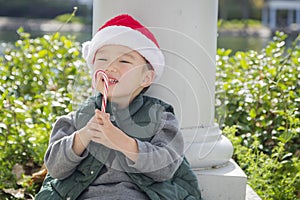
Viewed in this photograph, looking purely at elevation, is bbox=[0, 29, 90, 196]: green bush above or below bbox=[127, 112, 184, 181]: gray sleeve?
below

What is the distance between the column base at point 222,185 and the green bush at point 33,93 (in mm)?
627

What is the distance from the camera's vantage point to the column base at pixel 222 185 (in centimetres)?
249

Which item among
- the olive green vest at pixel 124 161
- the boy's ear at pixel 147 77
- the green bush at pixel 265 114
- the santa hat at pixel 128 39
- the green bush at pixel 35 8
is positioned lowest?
the green bush at pixel 35 8


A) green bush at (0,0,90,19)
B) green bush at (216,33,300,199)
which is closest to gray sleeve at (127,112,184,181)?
green bush at (216,33,300,199)

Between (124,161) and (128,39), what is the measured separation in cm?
42

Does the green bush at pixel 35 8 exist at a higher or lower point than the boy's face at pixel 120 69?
lower

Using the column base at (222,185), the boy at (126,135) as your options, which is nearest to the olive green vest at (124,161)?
the boy at (126,135)

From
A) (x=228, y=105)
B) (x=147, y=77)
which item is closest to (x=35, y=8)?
(x=228, y=105)

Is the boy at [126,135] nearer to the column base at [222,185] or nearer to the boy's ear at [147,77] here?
the boy's ear at [147,77]

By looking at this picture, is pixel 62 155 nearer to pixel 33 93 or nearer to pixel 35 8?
pixel 33 93

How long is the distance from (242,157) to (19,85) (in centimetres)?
154

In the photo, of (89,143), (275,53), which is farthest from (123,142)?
(275,53)

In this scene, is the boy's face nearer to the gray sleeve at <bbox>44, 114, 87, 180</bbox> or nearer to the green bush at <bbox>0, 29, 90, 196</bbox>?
the gray sleeve at <bbox>44, 114, 87, 180</bbox>

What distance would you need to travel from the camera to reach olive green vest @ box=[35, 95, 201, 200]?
6.79ft
